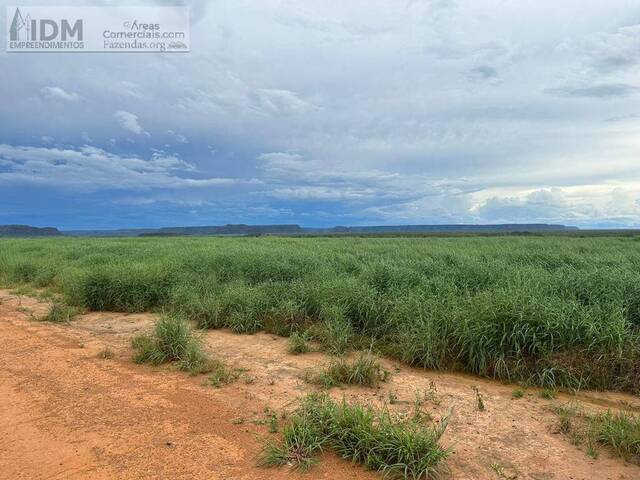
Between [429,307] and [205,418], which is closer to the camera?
[205,418]

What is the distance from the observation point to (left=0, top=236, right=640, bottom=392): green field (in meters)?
4.99

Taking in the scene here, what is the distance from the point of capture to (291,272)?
9.93 metres

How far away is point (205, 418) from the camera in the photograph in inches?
150

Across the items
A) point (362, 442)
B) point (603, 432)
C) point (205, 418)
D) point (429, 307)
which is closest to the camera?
point (362, 442)

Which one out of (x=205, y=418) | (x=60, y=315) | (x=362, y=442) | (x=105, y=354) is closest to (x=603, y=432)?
(x=362, y=442)

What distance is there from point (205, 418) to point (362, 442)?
161cm

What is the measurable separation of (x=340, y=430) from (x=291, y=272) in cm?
674

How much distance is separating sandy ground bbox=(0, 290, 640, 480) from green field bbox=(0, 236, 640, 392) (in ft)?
1.19

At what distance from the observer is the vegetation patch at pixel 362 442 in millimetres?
2930

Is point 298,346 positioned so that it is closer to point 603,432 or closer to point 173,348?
point 173,348

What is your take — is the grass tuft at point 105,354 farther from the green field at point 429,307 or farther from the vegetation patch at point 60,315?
the vegetation patch at point 60,315

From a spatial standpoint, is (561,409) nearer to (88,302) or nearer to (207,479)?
(207,479)

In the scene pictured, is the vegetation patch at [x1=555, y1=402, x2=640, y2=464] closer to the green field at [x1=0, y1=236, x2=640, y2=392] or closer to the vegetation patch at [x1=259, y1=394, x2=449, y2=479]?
the green field at [x1=0, y1=236, x2=640, y2=392]

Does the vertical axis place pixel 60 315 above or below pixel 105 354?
above
